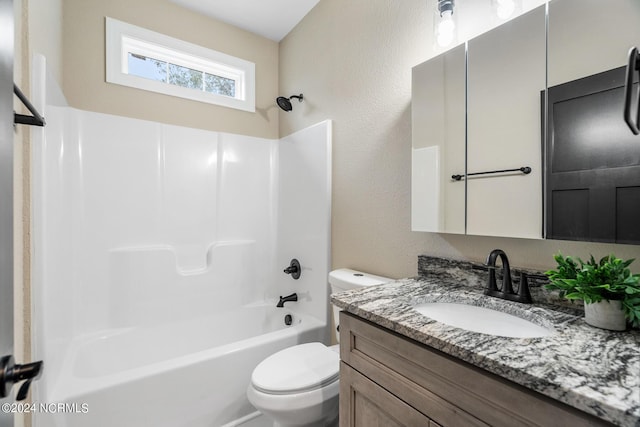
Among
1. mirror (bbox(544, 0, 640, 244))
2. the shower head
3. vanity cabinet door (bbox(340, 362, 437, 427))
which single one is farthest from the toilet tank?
the shower head

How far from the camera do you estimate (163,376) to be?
144 cm

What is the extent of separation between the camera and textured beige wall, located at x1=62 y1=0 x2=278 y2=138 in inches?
76.8

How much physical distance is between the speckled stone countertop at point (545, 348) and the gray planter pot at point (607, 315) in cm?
2

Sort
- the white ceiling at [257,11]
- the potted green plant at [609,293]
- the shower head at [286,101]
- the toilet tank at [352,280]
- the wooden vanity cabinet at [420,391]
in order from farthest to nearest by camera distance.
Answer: the shower head at [286,101] < the white ceiling at [257,11] < the toilet tank at [352,280] < the potted green plant at [609,293] < the wooden vanity cabinet at [420,391]

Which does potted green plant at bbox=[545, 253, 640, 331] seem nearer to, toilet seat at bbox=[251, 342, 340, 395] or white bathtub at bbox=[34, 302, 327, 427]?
toilet seat at bbox=[251, 342, 340, 395]

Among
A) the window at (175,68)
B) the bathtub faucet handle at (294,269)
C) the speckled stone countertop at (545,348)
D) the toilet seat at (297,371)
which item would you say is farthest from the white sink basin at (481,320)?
the window at (175,68)

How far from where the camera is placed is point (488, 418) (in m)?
0.63

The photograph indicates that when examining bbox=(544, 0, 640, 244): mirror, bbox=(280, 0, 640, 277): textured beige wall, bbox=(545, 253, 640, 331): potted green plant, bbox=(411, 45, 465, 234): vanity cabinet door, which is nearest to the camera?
bbox=(545, 253, 640, 331): potted green plant

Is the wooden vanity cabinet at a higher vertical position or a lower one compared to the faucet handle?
lower

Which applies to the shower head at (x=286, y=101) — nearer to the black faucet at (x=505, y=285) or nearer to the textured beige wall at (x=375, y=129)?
the textured beige wall at (x=375, y=129)

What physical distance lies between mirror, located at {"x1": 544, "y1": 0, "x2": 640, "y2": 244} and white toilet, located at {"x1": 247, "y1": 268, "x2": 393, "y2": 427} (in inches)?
44.3

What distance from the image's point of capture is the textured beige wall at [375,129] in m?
1.41

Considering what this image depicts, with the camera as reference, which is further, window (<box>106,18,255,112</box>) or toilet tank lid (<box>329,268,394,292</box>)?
window (<box>106,18,255,112</box>)

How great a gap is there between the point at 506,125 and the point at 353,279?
3.41ft
